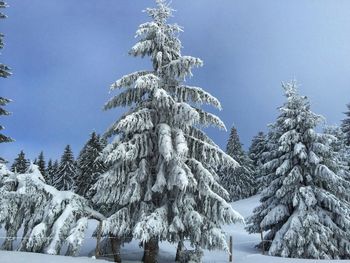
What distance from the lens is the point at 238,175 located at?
71.1 metres

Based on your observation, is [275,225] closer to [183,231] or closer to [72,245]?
[183,231]

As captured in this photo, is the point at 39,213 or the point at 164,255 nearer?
the point at 39,213

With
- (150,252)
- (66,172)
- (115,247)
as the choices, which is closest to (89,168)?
(66,172)

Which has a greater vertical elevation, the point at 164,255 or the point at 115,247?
the point at 115,247

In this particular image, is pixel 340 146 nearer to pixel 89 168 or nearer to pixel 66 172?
pixel 89 168

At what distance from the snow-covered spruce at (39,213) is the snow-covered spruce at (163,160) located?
109 cm

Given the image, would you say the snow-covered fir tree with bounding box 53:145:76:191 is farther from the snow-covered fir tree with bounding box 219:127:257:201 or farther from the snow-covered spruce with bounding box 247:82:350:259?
the snow-covered spruce with bounding box 247:82:350:259

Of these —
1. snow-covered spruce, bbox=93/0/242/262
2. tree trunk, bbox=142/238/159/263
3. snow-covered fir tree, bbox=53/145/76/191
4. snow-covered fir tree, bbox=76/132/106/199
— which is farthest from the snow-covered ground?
snow-covered fir tree, bbox=53/145/76/191

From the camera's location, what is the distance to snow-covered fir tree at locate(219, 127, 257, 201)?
228ft

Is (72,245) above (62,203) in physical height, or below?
below

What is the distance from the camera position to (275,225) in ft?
83.3

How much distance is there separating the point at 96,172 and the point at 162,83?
29846mm

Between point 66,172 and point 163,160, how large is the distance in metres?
49.8

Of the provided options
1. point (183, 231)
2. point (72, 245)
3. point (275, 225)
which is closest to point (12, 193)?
point (72, 245)
